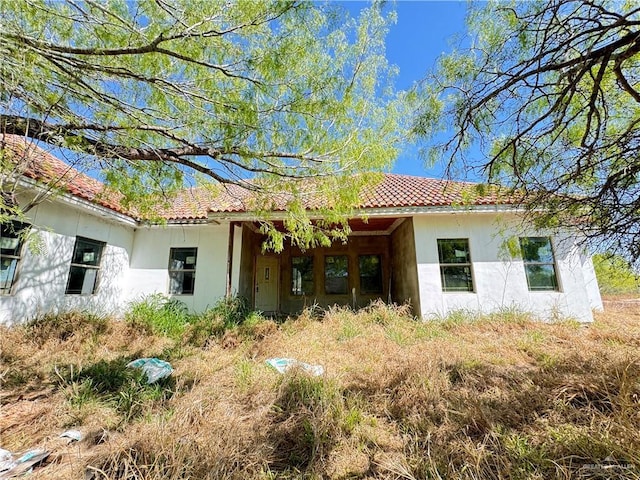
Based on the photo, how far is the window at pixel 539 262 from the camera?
7750 millimetres

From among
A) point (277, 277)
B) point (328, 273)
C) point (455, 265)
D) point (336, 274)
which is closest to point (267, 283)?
point (277, 277)

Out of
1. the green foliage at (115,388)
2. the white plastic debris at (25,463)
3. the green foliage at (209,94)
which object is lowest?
the white plastic debris at (25,463)

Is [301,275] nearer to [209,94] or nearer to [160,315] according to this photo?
[160,315]

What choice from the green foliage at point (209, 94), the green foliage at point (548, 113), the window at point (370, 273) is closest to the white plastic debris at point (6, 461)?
the green foliage at point (209, 94)

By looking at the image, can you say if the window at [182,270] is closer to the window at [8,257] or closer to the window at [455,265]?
the window at [8,257]

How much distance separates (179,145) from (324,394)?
398 cm

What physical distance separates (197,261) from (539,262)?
1021 cm

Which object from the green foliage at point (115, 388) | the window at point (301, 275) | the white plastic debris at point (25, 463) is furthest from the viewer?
the window at point (301, 275)

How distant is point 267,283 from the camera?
11.5m

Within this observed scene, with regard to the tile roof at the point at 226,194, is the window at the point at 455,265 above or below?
below

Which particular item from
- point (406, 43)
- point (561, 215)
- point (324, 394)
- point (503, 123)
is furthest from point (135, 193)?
point (561, 215)

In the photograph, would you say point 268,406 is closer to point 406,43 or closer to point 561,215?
point 561,215

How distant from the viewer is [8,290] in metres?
5.82

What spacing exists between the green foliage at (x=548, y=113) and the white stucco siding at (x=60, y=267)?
22.9ft
